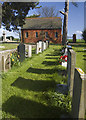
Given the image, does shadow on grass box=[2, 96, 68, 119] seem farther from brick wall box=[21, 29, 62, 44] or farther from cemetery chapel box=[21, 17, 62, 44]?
brick wall box=[21, 29, 62, 44]

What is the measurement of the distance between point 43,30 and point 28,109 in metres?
35.2

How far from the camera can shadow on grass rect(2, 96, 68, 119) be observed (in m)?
A: 3.08

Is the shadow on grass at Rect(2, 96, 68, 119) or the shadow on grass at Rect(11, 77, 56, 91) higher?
the shadow on grass at Rect(11, 77, 56, 91)

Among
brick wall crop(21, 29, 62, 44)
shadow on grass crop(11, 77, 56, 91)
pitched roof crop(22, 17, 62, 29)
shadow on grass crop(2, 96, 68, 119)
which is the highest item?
pitched roof crop(22, 17, 62, 29)

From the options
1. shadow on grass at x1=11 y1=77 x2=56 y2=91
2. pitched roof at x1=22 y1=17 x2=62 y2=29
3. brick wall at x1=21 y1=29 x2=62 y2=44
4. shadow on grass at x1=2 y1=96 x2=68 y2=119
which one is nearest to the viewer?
shadow on grass at x1=2 y1=96 x2=68 y2=119

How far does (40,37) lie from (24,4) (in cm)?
1434

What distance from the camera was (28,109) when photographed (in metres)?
3.32

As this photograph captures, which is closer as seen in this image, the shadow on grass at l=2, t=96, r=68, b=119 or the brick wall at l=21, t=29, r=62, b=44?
the shadow on grass at l=2, t=96, r=68, b=119

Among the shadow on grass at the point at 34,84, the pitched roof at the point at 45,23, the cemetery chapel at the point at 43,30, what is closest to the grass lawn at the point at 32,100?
the shadow on grass at the point at 34,84

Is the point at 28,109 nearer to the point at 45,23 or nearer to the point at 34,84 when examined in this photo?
the point at 34,84

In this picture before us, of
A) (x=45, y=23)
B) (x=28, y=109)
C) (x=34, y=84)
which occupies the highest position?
(x=45, y=23)

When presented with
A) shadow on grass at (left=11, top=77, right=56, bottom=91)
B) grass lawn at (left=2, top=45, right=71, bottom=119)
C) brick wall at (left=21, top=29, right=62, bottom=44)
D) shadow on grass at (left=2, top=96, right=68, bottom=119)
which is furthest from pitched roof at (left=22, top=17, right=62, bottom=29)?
shadow on grass at (left=2, top=96, right=68, bottom=119)

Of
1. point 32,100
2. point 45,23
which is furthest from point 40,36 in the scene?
point 32,100

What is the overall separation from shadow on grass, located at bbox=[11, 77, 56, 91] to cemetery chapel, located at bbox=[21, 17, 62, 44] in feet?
103
